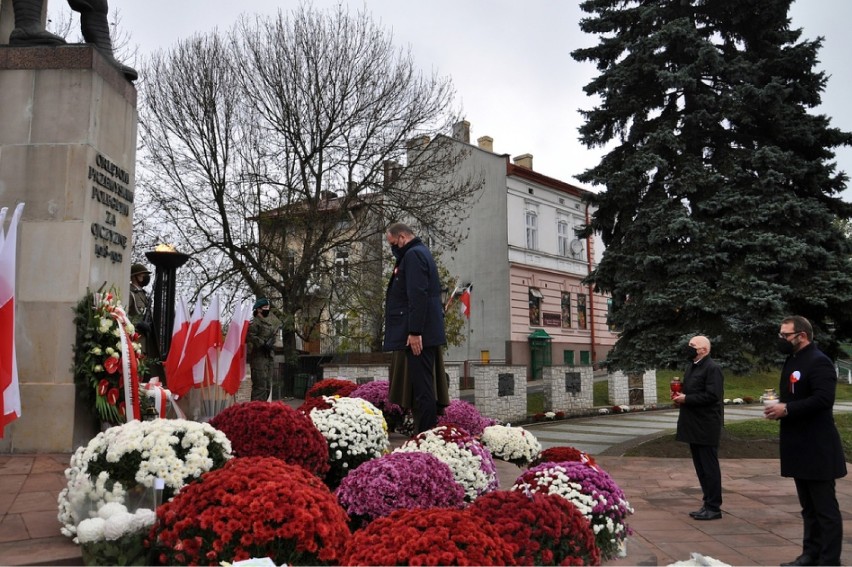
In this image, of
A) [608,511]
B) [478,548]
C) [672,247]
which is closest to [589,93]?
[672,247]

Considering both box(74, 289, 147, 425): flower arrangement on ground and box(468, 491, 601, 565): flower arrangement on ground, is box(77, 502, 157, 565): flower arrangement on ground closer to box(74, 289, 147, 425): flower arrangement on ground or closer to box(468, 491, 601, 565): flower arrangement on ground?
box(468, 491, 601, 565): flower arrangement on ground

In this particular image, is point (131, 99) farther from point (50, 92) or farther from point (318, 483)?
point (318, 483)

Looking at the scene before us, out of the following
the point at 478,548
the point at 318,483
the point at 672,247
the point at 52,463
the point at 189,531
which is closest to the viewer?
the point at 478,548

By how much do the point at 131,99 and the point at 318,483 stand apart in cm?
577

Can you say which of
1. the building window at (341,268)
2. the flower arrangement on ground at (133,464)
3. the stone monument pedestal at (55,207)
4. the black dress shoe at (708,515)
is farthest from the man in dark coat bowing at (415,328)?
the building window at (341,268)

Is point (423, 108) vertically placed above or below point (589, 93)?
above

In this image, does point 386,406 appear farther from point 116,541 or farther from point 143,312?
point 116,541

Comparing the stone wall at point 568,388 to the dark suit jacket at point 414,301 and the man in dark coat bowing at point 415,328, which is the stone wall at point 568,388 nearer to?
the man in dark coat bowing at point 415,328

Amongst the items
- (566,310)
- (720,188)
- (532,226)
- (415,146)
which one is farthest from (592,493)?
(566,310)

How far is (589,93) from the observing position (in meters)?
14.0

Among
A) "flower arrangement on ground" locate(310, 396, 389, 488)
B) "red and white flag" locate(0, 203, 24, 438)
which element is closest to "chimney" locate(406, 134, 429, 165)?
"flower arrangement on ground" locate(310, 396, 389, 488)

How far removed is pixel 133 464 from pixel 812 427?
4430 millimetres

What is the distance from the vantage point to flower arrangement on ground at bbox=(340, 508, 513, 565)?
254 cm

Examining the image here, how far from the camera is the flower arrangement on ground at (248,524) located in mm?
2723
